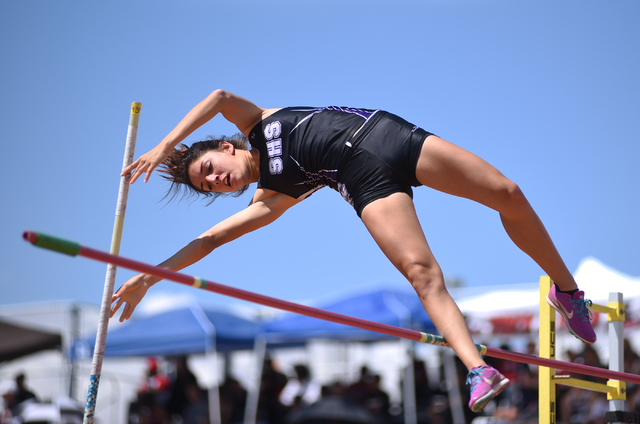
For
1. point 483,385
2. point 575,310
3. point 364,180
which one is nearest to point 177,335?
point 575,310

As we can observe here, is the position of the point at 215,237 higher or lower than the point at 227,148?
lower

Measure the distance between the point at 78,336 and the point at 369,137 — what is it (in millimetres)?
7253

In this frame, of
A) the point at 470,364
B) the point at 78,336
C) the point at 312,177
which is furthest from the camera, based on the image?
the point at 78,336

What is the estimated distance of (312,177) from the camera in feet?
9.18

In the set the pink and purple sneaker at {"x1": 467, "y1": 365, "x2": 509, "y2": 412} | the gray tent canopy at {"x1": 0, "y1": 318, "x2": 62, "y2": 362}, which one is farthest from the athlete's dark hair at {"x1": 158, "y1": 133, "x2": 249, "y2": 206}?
the gray tent canopy at {"x1": 0, "y1": 318, "x2": 62, "y2": 362}

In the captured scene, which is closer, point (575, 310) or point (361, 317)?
point (575, 310)

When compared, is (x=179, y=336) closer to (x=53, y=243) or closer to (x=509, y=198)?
(x=509, y=198)

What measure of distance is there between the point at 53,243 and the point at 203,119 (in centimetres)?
101

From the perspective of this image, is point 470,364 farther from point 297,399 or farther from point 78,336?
point 78,336

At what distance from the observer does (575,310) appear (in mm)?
3023

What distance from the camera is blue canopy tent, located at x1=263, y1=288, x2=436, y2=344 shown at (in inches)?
299

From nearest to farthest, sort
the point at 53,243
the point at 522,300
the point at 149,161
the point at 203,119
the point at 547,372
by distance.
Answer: the point at 53,243 → the point at 149,161 → the point at 203,119 → the point at 547,372 → the point at 522,300

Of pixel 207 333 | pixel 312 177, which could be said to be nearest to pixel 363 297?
pixel 207 333

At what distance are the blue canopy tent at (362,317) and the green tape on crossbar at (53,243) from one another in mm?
5984
